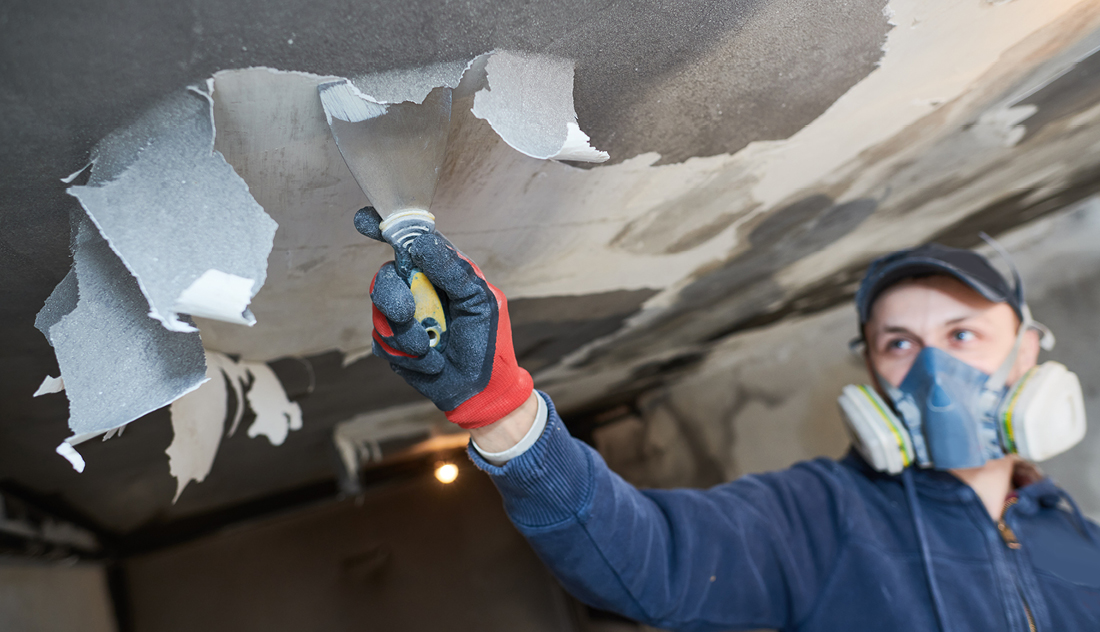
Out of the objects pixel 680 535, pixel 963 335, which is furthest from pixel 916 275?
pixel 680 535

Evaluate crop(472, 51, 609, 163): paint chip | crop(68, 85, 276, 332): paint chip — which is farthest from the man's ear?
crop(68, 85, 276, 332): paint chip

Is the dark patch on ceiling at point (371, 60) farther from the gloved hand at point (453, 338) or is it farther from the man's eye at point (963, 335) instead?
the man's eye at point (963, 335)

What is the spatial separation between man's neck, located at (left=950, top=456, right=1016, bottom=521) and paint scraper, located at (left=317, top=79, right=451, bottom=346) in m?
1.61

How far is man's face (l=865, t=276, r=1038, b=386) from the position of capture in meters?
1.61

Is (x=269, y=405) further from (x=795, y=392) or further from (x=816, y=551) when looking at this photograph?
(x=795, y=392)

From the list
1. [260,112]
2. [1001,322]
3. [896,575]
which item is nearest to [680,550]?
[896,575]

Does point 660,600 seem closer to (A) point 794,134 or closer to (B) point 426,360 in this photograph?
(B) point 426,360

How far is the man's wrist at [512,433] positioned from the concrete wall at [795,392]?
8.06ft

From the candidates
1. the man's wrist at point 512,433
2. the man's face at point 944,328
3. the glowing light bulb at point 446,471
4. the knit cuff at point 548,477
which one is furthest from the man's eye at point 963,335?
the glowing light bulb at point 446,471

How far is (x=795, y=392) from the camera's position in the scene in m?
3.73

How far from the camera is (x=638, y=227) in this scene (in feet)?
4.71

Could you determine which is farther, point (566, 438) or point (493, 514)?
point (493, 514)

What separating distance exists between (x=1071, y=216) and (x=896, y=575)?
7.25 ft

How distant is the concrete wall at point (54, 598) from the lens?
87.3 inches
